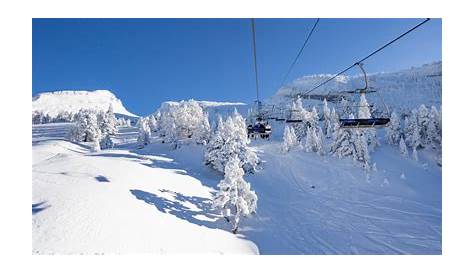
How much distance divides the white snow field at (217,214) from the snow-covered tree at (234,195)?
116 cm

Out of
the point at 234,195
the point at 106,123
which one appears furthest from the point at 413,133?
the point at 106,123

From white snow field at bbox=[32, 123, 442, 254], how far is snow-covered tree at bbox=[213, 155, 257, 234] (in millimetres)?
1163

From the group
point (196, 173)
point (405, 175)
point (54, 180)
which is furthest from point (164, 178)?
point (405, 175)

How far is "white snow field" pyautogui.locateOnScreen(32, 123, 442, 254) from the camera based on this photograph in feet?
55.9

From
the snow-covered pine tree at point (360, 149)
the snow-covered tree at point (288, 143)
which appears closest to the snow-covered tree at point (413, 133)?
the snow-covered pine tree at point (360, 149)

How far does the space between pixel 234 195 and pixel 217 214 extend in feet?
9.93

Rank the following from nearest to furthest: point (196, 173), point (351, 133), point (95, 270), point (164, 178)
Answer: point (95, 270) < point (164, 178) < point (196, 173) < point (351, 133)

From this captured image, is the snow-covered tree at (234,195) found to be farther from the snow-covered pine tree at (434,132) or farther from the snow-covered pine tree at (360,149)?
the snow-covered pine tree at (434,132)

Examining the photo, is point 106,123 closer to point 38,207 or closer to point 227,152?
point 227,152

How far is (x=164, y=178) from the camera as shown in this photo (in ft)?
111

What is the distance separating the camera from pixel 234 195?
80.1ft

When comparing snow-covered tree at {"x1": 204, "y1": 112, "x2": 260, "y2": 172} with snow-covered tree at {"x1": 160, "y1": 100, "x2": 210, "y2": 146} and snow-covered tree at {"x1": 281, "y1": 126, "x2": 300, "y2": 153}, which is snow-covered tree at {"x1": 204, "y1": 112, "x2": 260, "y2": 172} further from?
snow-covered tree at {"x1": 160, "y1": 100, "x2": 210, "y2": 146}
